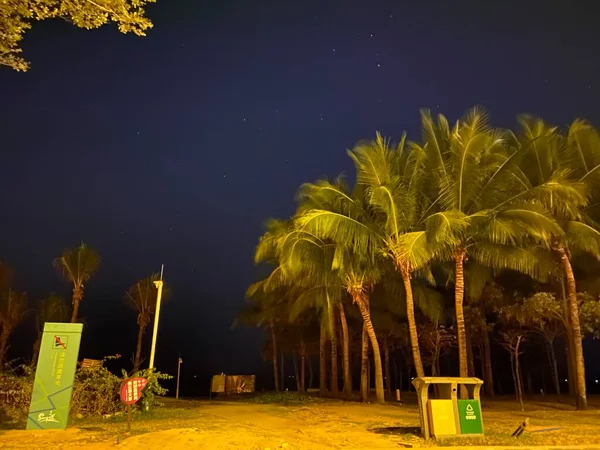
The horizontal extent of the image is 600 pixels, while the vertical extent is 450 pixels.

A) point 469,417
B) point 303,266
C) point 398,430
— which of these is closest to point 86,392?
point 398,430

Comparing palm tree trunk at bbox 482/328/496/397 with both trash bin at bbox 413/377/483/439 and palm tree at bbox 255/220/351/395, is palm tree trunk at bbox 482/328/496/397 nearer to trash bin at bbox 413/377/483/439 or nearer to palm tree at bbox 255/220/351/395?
palm tree at bbox 255/220/351/395

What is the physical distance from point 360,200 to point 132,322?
168 feet

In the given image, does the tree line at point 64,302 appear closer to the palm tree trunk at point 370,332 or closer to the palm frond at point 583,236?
the palm tree trunk at point 370,332

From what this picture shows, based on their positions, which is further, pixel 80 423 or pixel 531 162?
pixel 531 162

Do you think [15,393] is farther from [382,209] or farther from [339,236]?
[382,209]

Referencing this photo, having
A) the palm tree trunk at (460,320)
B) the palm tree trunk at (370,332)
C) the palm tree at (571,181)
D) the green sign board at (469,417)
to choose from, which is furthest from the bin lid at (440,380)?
the palm tree trunk at (370,332)

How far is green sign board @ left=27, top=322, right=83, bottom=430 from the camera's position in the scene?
12.2m

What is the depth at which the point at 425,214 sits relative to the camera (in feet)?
64.8

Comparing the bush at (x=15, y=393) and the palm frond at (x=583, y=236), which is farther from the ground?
the palm frond at (x=583, y=236)

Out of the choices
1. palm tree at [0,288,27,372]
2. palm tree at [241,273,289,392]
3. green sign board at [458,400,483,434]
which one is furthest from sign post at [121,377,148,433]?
palm tree at [0,288,27,372]

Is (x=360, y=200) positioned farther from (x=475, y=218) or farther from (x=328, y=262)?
(x=475, y=218)

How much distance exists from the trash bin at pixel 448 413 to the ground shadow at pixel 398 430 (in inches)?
49.5

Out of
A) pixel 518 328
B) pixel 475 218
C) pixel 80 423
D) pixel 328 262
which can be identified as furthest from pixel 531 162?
pixel 80 423

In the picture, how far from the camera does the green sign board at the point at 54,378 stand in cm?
1219
